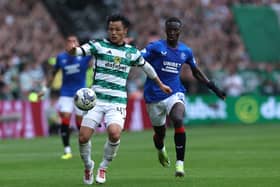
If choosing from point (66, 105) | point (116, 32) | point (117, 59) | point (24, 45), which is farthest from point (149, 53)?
point (24, 45)

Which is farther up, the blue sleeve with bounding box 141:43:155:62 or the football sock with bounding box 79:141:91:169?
the blue sleeve with bounding box 141:43:155:62

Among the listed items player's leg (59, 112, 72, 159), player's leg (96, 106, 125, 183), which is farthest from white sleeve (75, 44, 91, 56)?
player's leg (59, 112, 72, 159)

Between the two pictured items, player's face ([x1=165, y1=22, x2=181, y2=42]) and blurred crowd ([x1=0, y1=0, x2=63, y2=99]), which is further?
blurred crowd ([x1=0, y1=0, x2=63, y2=99])

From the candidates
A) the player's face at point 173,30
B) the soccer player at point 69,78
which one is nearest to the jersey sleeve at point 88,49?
the player's face at point 173,30

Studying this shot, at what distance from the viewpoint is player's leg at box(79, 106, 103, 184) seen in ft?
41.6

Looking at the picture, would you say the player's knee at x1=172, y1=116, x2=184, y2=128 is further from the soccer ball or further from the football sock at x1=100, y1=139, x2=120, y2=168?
the soccer ball

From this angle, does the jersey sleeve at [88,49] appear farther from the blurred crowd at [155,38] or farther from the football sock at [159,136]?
the blurred crowd at [155,38]

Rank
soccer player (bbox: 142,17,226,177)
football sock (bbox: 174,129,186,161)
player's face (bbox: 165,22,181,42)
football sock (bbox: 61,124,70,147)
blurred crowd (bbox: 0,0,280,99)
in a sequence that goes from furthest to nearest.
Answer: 1. blurred crowd (bbox: 0,0,280,99)
2. football sock (bbox: 61,124,70,147)
3. soccer player (bbox: 142,17,226,177)
4. player's face (bbox: 165,22,181,42)
5. football sock (bbox: 174,129,186,161)

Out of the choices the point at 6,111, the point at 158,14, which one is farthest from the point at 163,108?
the point at 158,14

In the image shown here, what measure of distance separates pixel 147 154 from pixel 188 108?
549 inches

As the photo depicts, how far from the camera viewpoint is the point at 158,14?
3381cm

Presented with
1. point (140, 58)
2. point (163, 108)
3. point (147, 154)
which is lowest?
point (147, 154)

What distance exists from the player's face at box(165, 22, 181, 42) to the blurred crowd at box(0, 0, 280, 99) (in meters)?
14.3

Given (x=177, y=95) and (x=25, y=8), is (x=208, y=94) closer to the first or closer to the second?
(x=25, y=8)
